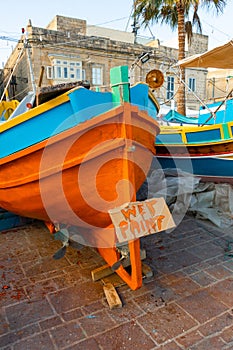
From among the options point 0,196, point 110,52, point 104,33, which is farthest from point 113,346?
point 104,33

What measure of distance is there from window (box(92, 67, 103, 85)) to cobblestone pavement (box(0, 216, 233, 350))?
44.1ft

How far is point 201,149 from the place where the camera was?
511cm

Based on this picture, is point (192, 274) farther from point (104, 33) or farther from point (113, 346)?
point (104, 33)

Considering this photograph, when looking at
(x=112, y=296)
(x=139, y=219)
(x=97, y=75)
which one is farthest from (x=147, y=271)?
(x=97, y=75)

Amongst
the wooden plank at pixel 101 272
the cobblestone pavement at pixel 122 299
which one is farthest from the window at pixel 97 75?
the wooden plank at pixel 101 272

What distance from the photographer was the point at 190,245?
138 inches

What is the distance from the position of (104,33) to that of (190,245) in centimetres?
1892

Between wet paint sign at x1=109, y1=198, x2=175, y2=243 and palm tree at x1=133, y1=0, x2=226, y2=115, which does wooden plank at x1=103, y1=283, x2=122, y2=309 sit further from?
palm tree at x1=133, y1=0, x2=226, y2=115

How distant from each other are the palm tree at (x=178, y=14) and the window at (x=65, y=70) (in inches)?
218

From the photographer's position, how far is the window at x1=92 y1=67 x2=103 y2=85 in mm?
15288

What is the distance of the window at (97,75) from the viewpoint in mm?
15288

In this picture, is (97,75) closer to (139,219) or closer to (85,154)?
(85,154)

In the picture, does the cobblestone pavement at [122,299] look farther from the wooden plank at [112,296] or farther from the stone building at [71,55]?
the stone building at [71,55]

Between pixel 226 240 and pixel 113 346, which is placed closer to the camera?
pixel 113 346
